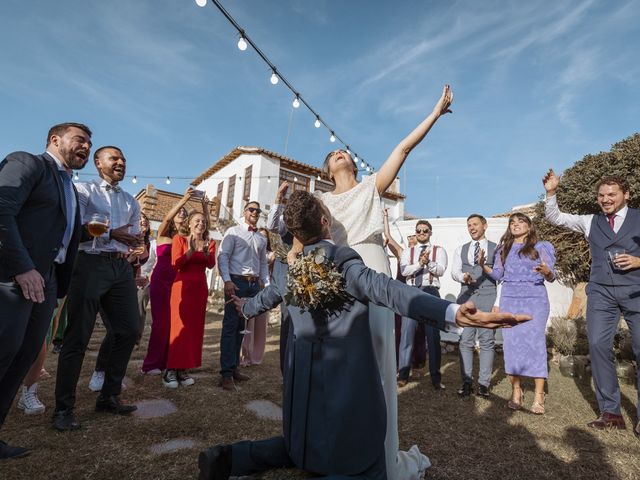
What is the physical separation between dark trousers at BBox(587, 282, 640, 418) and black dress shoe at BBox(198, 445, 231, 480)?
11.4 ft

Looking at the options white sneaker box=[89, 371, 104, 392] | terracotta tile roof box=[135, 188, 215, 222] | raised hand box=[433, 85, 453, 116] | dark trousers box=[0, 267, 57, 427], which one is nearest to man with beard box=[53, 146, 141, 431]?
dark trousers box=[0, 267, 57, 427]

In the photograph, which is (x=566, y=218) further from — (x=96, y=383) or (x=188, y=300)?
(x=96, y=383)

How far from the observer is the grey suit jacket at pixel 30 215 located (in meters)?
2.19

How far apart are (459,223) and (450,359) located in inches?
151

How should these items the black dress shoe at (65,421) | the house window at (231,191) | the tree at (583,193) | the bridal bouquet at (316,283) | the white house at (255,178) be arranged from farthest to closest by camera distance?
the house window at (231,191) → the white house at (255,178) → the tree at (583,193) → the black dress shoe at (65,421) → the bridal bouquet at (316,283)

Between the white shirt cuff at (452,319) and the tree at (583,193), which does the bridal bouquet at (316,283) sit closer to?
the white shirt cuff at (452,319)

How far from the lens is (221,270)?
4836 mm

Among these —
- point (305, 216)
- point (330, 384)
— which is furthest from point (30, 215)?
point (330, 384)

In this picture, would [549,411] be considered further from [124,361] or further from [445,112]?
[124,361]

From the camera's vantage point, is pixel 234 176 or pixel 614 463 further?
pixel 234 176

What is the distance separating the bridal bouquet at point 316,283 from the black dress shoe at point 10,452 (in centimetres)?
209

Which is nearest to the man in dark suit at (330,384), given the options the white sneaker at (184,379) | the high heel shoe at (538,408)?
the white sneaker at (184,379)

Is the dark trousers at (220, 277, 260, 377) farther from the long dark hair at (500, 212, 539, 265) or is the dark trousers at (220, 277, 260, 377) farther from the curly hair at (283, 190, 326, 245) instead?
the long dark hair at (500, 212, 539, 265)

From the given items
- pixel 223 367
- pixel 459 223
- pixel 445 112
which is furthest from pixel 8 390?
pixel 459 223
